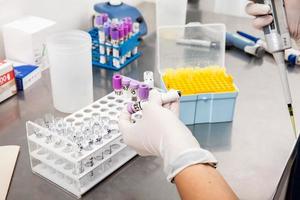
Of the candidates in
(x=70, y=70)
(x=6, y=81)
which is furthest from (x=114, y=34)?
(x=6, y=81)

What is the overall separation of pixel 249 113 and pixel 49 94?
2.13 feet

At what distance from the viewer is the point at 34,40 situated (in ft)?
4.51

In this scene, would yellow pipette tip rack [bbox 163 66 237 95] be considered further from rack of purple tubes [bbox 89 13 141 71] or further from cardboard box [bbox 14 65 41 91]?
cardboard box [bbox 14 65 41 91]

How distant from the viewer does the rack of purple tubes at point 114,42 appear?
56.8 inches

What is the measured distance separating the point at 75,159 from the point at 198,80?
1.61 feet

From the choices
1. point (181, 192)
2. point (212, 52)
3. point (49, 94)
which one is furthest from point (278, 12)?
point (49, 94)

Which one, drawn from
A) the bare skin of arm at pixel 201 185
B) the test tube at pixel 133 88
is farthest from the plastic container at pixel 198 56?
the bare skin of arm at pixel 201 185

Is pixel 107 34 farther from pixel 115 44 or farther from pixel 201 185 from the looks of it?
pixel 201 185

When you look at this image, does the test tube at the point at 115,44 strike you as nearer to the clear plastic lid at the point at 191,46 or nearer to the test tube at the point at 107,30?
the test tube at the point at 107,30

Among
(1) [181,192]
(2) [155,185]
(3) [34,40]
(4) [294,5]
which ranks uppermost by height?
(4) [294,5]

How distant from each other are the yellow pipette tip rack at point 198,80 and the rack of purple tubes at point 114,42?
0.23 m

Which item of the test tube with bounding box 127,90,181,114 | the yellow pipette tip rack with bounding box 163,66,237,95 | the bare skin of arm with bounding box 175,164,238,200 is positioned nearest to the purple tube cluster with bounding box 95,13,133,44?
the yellow pipette tip rack with bounding box 163,66,237,95

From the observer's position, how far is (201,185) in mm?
770

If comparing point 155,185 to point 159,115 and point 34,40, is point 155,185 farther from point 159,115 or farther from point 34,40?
point 34,40
